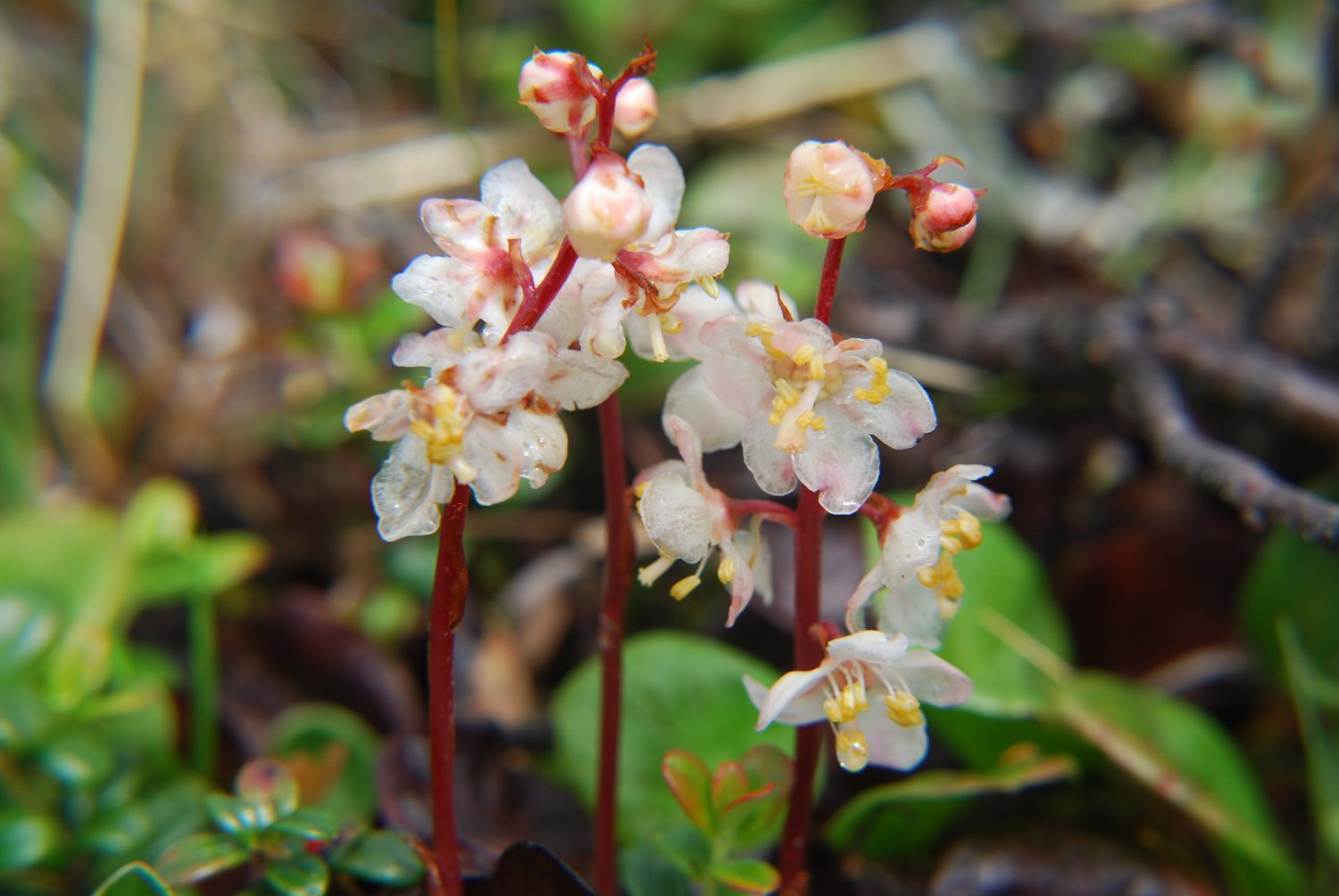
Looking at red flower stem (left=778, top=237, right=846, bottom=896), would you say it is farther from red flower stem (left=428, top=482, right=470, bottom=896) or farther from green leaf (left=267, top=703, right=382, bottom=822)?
green leaf (left=267, top=703, right=382, bottom=822)

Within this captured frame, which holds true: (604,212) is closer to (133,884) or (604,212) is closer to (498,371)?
(498,371)

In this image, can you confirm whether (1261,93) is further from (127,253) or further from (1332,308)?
(127,253)

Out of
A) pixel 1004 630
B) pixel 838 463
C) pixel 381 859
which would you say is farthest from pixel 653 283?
pixel 1004 630

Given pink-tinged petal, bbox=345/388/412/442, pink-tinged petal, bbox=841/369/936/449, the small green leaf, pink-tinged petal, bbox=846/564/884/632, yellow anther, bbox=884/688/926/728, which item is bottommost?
the small green leaf

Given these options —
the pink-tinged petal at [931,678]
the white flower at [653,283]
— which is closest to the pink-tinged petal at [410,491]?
the white flower at [653,283]

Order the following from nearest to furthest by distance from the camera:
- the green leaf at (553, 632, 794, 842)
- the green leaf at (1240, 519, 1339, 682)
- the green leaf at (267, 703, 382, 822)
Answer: the green leaf at (553, 632, 794, 842), the green leaf at (267, 703, 382, 822), the green leaf at (1240, 519, 1339, 682)

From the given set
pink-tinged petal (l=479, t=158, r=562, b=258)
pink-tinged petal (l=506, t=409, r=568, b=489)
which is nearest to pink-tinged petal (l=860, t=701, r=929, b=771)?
pink-tinged petal (l=506, t=409, r=568, b=489)

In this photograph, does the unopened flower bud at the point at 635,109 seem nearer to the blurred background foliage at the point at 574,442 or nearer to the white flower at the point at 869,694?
the white flower at the point at 869,694
